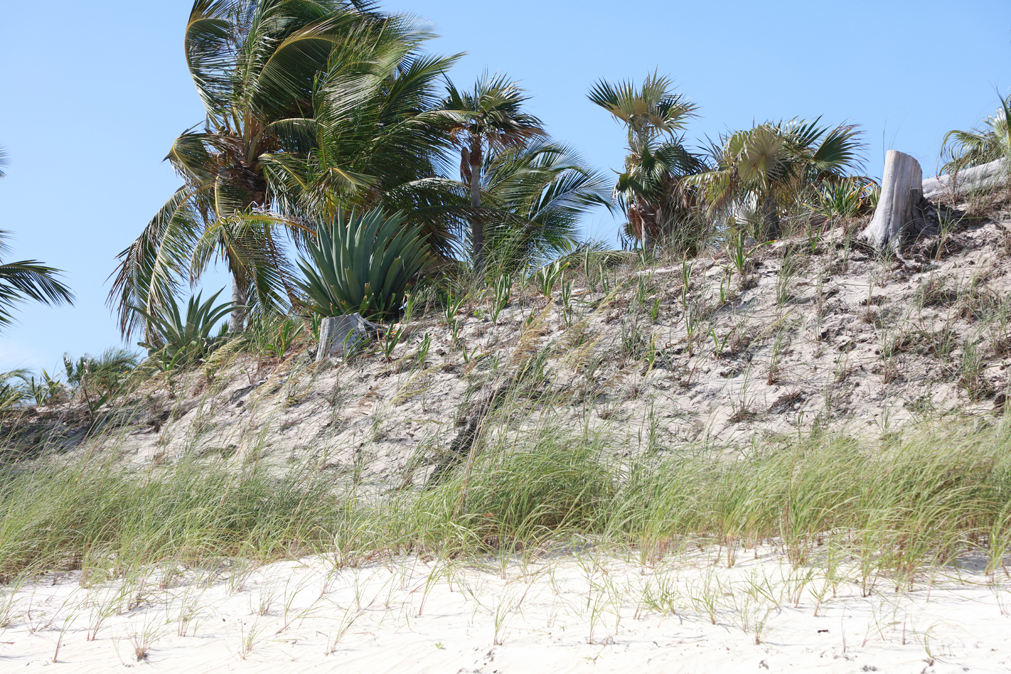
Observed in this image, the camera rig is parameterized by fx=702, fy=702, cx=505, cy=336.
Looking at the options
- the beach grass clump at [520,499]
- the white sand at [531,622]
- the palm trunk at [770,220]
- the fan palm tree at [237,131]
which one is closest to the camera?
the white sand at [531,622]

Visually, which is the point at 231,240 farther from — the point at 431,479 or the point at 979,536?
the point at 979,536

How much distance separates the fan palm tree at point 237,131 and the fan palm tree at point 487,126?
7.69 ft

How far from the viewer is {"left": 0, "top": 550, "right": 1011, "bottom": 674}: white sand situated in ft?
8.66

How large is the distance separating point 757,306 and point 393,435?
368cm

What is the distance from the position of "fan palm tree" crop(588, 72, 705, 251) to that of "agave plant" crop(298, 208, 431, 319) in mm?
6988

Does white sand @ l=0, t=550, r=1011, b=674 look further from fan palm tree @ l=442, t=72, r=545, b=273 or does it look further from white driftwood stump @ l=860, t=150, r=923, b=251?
fan palm tree @ l=442, t=72, r=545, b=273

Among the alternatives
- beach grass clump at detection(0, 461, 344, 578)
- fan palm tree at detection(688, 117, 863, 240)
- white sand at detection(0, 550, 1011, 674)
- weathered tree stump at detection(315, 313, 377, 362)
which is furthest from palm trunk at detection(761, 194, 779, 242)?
beach grass clump at detection(0, 461, 344, 578)

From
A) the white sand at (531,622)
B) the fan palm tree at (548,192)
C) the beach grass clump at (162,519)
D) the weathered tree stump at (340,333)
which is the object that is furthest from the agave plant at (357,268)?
the fan palm tree at (548,192)

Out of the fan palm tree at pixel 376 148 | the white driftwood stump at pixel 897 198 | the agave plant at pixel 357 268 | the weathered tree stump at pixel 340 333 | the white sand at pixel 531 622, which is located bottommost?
the white sand at pixel 531 622

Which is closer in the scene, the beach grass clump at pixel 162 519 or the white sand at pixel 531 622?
the white sand at pixel 531 622

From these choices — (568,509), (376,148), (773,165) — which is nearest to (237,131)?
(376,148)

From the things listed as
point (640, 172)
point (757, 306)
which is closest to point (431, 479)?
point (757, 306)

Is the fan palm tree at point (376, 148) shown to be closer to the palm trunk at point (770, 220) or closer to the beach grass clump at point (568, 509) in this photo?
the palm trunk at point (770, 220)

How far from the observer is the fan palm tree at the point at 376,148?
1096cm
